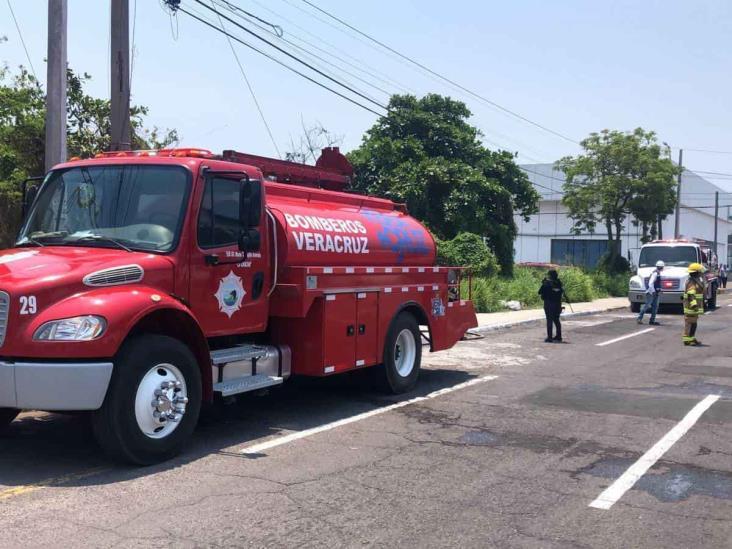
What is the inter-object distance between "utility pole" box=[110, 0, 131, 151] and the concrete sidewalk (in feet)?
32.5

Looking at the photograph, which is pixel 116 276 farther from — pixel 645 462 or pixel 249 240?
pixel 645 462

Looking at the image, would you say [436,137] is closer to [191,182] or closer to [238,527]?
[191,182]

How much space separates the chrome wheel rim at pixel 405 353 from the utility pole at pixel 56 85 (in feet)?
16.8

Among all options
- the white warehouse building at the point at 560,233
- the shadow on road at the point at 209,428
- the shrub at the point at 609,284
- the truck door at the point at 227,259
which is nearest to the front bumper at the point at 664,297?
the shrub at the point at 609,284

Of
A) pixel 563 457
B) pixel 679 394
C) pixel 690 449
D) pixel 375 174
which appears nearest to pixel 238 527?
pixel 563 457

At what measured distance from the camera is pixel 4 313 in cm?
573

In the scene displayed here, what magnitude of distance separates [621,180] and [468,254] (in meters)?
14.1

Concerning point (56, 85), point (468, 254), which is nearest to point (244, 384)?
point (56, 85)

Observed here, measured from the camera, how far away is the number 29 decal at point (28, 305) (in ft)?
18.7

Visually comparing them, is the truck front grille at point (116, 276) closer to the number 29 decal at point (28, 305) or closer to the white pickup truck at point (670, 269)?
the number 29 decal at point (28, 305)

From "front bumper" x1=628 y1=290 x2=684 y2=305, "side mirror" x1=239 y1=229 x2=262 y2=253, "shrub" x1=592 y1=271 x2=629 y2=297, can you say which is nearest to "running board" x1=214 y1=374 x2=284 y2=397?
"side mirror" x1=239 y1=229 x2=262 y2=253

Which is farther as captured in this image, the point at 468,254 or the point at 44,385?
the point at 468,254

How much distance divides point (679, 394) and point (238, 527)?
7.43 metres

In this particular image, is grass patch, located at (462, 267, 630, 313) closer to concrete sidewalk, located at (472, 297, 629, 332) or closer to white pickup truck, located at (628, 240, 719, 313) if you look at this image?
concrete sidewalk, located at (472, 297, 629, 332)
